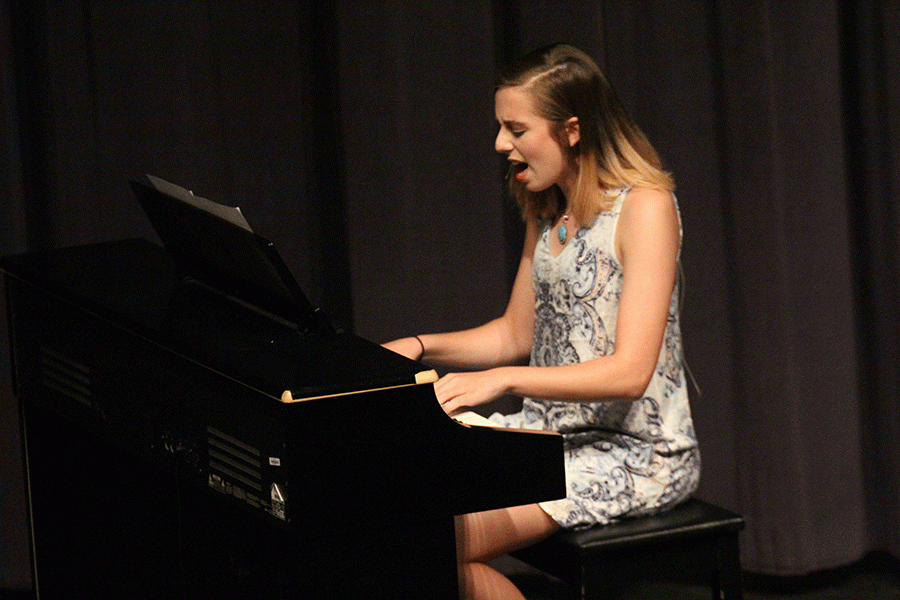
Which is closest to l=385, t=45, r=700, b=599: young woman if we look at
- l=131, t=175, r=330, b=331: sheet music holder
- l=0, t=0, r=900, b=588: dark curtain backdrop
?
l=131, t=175, r=330, b=331: sheet music holder

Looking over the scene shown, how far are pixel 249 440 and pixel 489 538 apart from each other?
0.59 metres

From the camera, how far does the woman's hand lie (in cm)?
190

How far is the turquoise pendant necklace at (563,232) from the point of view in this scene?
237cm

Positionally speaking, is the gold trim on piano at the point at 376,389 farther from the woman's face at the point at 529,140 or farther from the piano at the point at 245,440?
the woman's face at the point at 529,140

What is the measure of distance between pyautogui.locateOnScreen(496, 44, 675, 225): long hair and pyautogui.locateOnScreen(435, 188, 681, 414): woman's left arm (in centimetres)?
6

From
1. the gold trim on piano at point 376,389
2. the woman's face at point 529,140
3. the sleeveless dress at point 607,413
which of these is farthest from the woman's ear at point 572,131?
the gold trim on piano at point 376,389

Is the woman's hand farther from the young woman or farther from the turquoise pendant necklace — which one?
the turquoise pendant necklace

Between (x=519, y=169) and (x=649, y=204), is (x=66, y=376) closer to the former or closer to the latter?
(x=519, y=169)

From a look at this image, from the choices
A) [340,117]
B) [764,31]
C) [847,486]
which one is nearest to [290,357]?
[340,117]

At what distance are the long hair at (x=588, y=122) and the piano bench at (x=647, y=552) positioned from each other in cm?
59

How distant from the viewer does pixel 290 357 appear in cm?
171

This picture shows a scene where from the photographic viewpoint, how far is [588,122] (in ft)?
7.36

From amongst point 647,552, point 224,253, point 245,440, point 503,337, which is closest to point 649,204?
point 503,337

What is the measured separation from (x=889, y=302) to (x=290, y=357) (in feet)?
7.07
